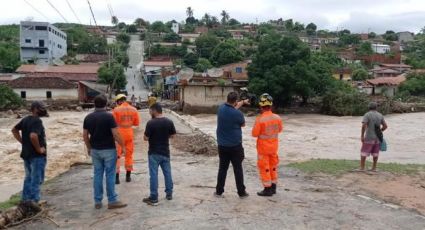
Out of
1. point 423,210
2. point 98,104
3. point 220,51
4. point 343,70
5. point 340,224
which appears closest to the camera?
point 340,224

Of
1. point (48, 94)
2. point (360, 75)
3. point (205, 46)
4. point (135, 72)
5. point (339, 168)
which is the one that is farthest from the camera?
point (205, 46)

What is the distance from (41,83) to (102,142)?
42.2 m

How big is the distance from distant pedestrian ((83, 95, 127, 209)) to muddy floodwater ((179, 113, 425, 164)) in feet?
27.4

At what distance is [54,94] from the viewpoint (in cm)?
4628

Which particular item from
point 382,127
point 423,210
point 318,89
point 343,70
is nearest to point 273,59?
point 318,89

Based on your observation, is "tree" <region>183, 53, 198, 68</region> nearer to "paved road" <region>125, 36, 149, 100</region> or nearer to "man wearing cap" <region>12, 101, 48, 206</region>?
"paved road" <region>125, 36, 149, 100</region>

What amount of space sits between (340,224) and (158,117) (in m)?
3.06

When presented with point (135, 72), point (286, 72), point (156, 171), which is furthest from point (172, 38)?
point (156, 171)

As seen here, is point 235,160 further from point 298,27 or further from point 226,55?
point 298,27

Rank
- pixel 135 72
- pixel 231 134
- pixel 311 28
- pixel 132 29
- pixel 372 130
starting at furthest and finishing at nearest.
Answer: pixel 311 28 → pixel 132 29 → pixel 135 72 → pixel 372 130 → pixel 231 134

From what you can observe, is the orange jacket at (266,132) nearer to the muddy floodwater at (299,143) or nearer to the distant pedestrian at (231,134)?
the distant pedestrian at (231,134)

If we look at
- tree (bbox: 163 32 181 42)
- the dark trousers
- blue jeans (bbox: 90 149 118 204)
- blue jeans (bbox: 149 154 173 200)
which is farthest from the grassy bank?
tree (bbox: 163 32 181 42)

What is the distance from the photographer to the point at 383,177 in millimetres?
Result: 9852

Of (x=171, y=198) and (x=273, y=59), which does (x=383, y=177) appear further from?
(x=273, y=59)
